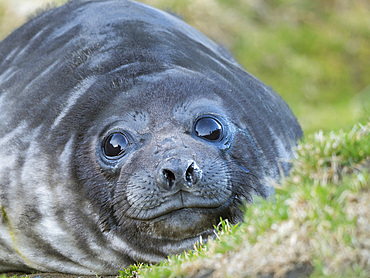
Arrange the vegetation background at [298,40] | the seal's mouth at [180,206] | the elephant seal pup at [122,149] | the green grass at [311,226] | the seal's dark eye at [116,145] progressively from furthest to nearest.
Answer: the vegetation background at [298,40] → the seal's dark eye at [116,145] → the elephant seal pup at [122,149] → the seal's mouth at [180,206] → the green grass at [311,226]

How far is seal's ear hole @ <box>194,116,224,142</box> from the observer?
167 inches

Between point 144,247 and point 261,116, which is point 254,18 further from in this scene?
point 144,247

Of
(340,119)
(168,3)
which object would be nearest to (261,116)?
(340,119)

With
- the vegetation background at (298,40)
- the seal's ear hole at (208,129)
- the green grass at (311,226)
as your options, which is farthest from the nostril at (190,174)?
the vegetation background at (298,40)

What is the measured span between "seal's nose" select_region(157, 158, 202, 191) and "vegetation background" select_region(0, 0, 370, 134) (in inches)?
355

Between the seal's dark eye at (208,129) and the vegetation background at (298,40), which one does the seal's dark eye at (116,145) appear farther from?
the vegetation background at (298,40)

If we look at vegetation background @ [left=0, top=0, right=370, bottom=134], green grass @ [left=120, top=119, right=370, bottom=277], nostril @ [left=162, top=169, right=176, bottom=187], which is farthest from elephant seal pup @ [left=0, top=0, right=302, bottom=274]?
vegetation background @ [left=0, top=0, right=370, bottom=134]

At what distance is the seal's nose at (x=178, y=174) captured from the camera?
3.73 meters

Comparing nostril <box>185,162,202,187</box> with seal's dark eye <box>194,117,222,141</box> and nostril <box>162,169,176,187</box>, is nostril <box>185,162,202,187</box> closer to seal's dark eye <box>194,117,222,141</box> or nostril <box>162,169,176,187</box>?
nostril <box>162,169,176,187</box>

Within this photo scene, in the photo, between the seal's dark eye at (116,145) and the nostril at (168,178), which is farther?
the seal's dark eye at (116,145)

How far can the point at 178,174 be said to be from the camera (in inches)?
147

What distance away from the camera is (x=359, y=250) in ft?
8.09

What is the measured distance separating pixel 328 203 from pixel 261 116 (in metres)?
2.39

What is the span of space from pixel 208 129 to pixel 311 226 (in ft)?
5.69
